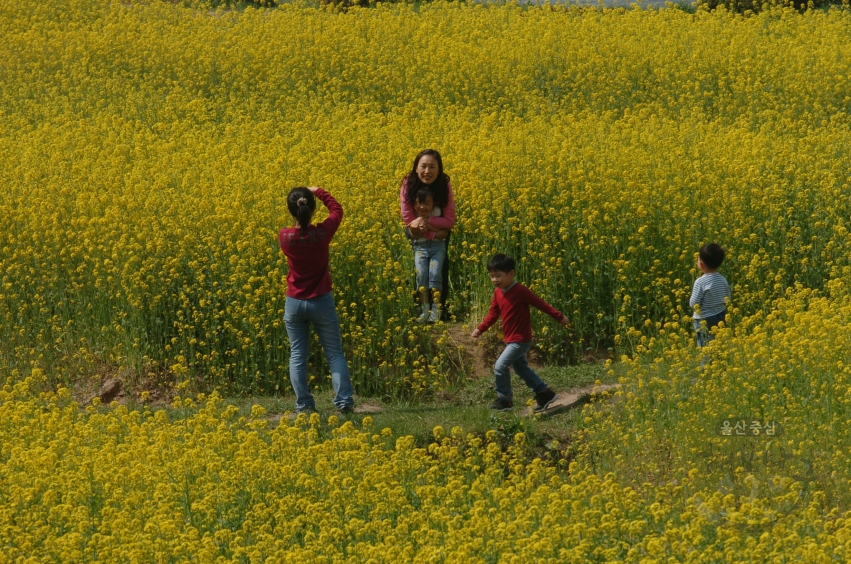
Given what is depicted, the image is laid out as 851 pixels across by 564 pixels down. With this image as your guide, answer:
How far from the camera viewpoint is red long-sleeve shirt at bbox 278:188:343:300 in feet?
30.5

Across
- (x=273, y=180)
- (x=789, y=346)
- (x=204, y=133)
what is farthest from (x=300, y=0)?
(x=789, y=346)

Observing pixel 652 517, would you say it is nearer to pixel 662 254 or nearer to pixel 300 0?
pixel 662 254

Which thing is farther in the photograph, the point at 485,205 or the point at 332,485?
the point at 485,205

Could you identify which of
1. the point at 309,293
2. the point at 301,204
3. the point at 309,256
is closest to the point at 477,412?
the point at 309,293

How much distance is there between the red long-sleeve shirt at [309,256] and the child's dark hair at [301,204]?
12cm

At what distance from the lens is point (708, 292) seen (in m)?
9.80

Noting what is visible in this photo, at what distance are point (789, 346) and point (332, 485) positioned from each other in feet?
12.5

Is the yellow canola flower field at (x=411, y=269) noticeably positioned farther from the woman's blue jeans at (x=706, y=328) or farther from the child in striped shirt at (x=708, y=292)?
the child in striped shirt at (x=708, y=292)

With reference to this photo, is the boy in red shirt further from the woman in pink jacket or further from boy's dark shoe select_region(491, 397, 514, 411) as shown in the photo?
the woman in pink jacket

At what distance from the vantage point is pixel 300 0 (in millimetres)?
23297

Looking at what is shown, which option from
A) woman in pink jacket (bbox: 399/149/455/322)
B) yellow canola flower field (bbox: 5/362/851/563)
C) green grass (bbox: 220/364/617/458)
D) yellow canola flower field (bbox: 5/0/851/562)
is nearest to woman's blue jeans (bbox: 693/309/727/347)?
yellow canola flower field (bbox: 5/0/851/562)

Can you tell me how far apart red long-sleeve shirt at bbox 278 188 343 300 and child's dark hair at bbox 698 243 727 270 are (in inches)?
116

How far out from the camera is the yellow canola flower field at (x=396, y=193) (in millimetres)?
11148

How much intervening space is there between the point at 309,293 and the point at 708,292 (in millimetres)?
3216
